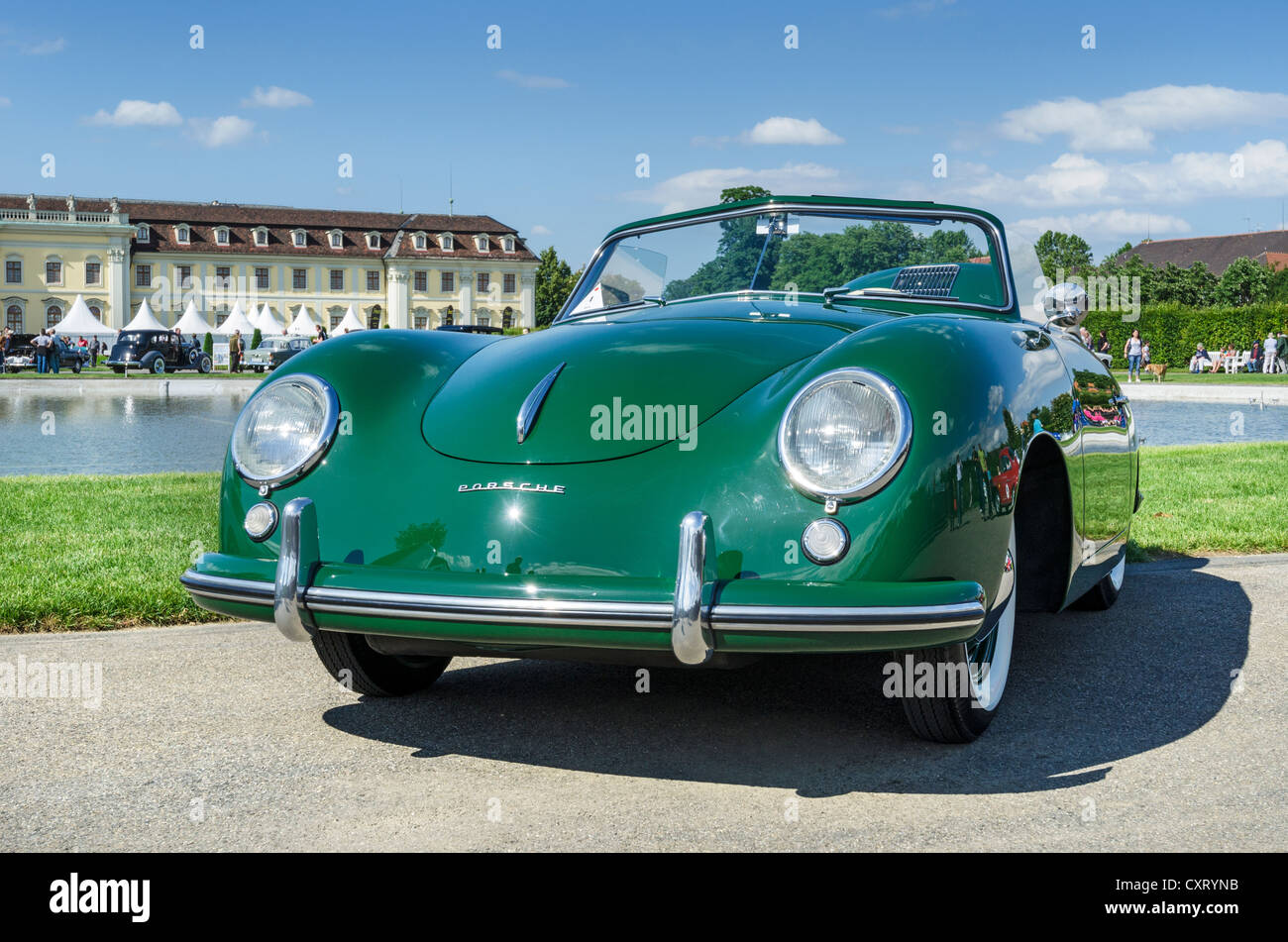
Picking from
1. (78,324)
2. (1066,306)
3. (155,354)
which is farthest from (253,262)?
(1066,306)

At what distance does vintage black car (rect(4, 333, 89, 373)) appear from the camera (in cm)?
4128

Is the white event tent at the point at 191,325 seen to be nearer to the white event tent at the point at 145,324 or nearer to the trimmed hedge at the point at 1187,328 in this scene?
the white event tent at the point at 145,324

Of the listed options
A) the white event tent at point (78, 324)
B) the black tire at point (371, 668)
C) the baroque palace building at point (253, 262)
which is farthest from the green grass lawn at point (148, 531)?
the baroque palace building at point (253, 262)

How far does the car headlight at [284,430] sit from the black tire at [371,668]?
52 cm

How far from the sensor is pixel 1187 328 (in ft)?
136

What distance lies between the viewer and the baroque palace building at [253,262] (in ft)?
251

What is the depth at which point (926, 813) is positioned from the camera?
108 inches

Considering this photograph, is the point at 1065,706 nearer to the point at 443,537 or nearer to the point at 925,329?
the point at 925,329

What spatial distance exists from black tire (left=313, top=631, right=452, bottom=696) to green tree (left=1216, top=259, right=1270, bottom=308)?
7553 centimetres

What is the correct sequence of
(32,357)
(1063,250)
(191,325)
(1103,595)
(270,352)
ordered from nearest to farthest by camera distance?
1. (1103,595)
2. (32,357)
3. (270,352)
4. (191,325)
5. (1063,250)

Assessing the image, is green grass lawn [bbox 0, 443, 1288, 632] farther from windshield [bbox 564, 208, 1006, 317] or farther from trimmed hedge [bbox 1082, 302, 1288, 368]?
trimmed hedge [bbox 1082, 302, 1288, 368]

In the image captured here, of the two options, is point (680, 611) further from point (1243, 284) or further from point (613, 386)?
point (1243, 284)

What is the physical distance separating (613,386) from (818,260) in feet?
4.50

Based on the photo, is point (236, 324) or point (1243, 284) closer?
point (236, 324)
